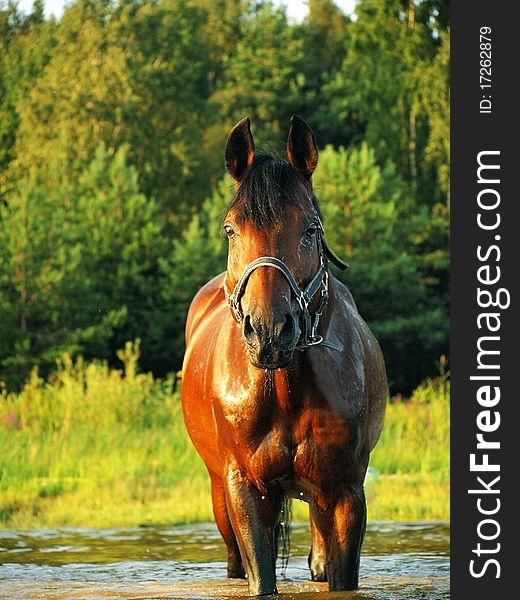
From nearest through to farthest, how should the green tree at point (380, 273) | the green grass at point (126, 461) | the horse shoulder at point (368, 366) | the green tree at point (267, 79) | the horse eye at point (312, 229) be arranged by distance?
the horse eye at point (312, 229) → the horse shoulder at point (368, 366) → the green grass at point (126, 461) → the green tree at point (380, 273) → the green tree at point (267, 79)

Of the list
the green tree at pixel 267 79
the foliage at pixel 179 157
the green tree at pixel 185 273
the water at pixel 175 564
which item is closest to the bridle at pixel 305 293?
the water at pixel 175 564

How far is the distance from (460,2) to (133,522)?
6.79 meters

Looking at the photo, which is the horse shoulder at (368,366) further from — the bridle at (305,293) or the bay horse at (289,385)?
the bridle at (305,293)

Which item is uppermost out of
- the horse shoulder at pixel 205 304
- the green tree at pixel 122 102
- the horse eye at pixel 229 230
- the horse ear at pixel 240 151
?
the green tree at pixel 122 102

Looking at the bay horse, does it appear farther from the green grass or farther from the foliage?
the foliage

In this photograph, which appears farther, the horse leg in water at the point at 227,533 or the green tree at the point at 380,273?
the green tree at the point at 380,273

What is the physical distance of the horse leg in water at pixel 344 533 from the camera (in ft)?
20.4

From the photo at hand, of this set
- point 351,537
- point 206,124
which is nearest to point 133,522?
point 351,537

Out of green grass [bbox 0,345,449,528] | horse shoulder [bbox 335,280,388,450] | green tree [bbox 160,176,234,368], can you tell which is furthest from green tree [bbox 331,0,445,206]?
horse shoulder [bbox 335,280,388,450]

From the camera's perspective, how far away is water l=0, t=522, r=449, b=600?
711 cm

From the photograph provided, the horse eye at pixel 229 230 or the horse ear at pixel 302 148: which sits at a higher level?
the horse ear at pixel 302 148

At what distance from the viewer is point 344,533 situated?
6.21 meters

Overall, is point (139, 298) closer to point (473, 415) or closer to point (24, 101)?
point (24, 101)

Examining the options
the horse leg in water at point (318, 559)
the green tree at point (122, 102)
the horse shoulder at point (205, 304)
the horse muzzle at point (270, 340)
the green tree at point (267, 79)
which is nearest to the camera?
the horse muzzle at point (270, 340)
